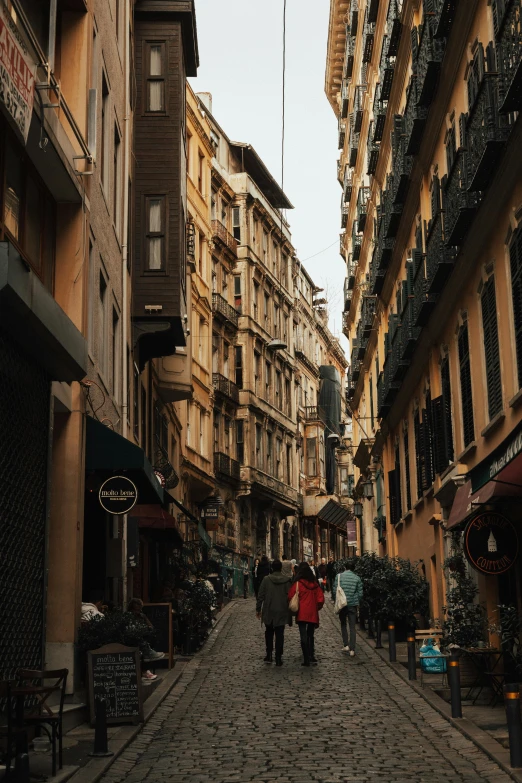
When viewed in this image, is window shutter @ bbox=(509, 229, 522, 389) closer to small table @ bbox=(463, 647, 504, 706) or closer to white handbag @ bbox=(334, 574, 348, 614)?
small table @ bbox=(463, 647, 504, 706)

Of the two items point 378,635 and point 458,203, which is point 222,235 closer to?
point 378,635

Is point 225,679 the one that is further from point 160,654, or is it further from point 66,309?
point 66,309

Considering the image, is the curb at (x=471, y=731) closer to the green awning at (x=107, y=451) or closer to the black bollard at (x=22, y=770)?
the black bollard at (x=22, y=770)

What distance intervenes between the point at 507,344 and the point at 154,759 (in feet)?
23.5

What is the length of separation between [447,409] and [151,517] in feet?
20.5

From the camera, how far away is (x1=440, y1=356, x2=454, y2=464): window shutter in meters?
20.1

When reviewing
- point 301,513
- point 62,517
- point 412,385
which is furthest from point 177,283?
point 301,513

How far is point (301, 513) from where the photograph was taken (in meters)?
65.1

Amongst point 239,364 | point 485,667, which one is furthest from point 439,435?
point 239,364

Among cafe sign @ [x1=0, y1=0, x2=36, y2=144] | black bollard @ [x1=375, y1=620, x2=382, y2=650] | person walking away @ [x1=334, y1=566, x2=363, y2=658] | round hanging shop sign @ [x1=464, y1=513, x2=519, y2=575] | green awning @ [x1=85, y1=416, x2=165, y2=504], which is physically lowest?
black bollard @ [x1=375, y1=620, x2=382, y2=650]

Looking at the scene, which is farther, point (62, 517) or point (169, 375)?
point (169, 375)

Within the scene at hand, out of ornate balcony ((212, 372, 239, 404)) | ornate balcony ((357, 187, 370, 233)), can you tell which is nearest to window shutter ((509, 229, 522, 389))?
ornate balcony ((357, 187, 370, 233))

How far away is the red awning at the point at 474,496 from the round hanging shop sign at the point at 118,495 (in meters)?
4.55

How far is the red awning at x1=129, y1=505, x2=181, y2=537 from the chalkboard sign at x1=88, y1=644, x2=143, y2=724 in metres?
8.10
